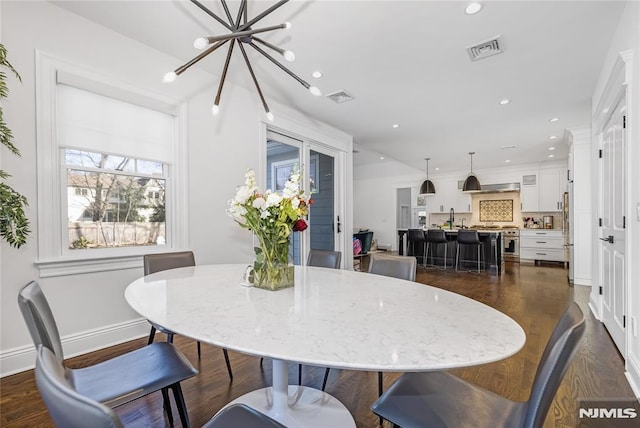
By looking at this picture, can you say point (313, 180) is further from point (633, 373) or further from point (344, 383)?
point (633, 373)

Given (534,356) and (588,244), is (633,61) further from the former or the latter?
(588,244)

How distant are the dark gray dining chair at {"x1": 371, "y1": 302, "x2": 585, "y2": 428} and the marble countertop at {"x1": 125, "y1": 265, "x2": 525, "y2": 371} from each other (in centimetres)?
10

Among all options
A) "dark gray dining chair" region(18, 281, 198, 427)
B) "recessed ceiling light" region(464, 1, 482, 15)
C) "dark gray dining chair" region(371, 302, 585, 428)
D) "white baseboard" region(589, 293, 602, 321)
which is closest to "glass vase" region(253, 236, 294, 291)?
"dark gray dining chair" region(18, 281, 198, 427)

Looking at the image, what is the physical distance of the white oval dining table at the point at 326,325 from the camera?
83 centimetres

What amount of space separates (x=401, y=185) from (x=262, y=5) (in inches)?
343

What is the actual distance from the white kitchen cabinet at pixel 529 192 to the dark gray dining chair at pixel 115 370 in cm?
918

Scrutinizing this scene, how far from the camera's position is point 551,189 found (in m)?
7.83

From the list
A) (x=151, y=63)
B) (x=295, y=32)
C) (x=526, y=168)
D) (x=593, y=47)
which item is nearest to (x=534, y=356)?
(x=593, y=47)

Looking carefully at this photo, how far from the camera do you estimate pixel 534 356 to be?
244 cm

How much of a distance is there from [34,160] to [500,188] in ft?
31.1

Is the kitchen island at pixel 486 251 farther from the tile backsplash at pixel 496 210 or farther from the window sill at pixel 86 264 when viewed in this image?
the window sill at pixel 86 264

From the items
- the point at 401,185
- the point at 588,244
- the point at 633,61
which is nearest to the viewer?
the point at 633,61

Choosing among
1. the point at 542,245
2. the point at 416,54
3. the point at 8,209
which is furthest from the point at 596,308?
the point at 8,209

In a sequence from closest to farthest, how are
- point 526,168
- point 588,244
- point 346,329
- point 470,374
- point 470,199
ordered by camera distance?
point 346,329
point 470,374
point 588,244
point 526,168
point 470,199
